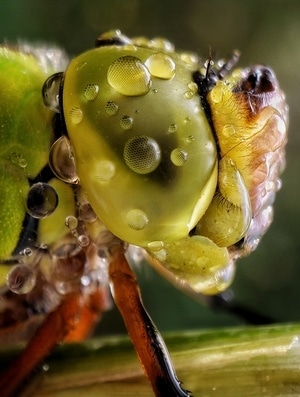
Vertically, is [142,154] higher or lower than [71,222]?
higher

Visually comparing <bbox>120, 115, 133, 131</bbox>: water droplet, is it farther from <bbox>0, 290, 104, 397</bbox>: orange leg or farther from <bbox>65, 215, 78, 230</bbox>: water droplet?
<bbox>0, 290, 104, 397</bbox>: orange leg

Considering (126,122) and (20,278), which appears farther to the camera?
(20,278)

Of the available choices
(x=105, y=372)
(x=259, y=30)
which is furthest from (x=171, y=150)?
(x=259, y=30)

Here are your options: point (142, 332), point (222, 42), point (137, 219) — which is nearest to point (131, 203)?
point (137, 219)

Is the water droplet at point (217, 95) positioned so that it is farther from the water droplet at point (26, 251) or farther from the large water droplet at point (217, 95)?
the water droplet at point (26, 251)

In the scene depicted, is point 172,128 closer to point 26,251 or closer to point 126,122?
point 126,122

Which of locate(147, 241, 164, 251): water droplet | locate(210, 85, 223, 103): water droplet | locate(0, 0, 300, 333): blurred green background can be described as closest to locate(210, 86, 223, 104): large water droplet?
locate(210, 85, 223, 103): water droplet

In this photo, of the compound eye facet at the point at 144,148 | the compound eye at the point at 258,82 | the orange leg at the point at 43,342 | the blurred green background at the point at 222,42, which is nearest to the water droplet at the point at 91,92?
the compound eye facet at the point at 144,148

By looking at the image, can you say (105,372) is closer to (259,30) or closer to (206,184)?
(206,184)
